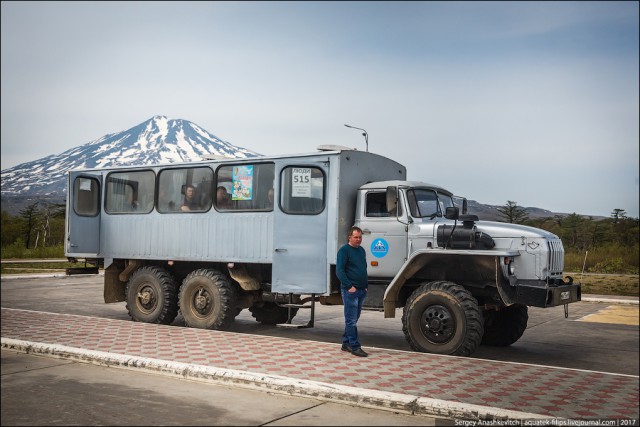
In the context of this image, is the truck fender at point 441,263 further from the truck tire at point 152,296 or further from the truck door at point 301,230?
the truck tire at point 152,296

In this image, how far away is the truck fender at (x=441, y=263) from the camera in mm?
9711

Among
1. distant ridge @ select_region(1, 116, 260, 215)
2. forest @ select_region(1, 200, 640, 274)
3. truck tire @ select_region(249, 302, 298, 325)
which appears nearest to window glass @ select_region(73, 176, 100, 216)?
forest @ select_region(1, 200, 640, 274)

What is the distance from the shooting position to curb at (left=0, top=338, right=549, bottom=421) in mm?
6383

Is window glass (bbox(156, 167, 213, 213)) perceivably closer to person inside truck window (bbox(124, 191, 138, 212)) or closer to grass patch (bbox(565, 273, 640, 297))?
person inside truck window (bbox(124, 191, 138, 212))

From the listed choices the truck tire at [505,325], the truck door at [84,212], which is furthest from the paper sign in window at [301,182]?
the truck door at [84,212]

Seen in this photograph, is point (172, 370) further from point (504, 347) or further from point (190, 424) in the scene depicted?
point (504, 347)

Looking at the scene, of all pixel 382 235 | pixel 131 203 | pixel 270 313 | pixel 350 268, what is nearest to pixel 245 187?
pixel 382 235

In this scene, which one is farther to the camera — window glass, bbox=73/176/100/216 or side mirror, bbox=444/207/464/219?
window glass, bbox=73/176/100/216

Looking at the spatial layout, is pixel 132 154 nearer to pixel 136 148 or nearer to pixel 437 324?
pixel 136 148

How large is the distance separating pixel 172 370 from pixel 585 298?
17.2 metres

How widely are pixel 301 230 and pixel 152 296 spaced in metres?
3.87

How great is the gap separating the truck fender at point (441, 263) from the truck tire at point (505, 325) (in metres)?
1.56

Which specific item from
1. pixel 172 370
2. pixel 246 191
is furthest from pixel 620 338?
pixel 172 370

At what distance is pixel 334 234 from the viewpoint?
36.6ft
